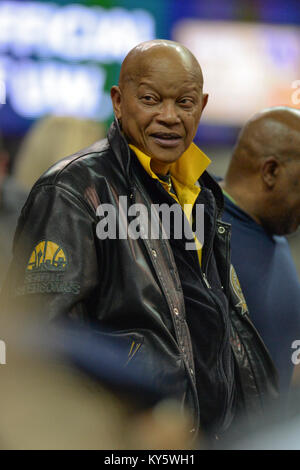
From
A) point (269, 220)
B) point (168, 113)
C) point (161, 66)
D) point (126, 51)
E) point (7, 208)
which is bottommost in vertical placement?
point (126, 51)

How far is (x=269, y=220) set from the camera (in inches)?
108

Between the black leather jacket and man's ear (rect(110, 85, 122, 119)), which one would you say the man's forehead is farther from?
the black leather jacket

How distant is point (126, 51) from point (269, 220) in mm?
4301

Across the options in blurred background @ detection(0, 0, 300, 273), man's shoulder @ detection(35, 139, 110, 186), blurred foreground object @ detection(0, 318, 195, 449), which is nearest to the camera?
blurred foreground object @ detection(0, 318, 195, 449)

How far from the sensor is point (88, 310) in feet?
Answer: 5.90

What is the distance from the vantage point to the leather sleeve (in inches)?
67.6

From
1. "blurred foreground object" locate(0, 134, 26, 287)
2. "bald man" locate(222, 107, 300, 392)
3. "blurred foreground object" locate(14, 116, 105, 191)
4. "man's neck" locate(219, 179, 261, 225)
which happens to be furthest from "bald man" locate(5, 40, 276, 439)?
"blurred foreground object" locate(14, 116, 105, 191)

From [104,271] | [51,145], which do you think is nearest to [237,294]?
[104,271]

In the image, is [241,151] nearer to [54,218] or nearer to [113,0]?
[54,218]

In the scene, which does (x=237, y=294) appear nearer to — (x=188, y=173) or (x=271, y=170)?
(x=188, y=173)

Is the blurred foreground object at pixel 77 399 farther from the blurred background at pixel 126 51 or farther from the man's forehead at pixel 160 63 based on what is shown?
the blurred background at pixel 126 51

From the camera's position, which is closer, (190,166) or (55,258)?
(55,258)

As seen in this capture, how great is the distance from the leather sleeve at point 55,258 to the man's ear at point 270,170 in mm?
1087
